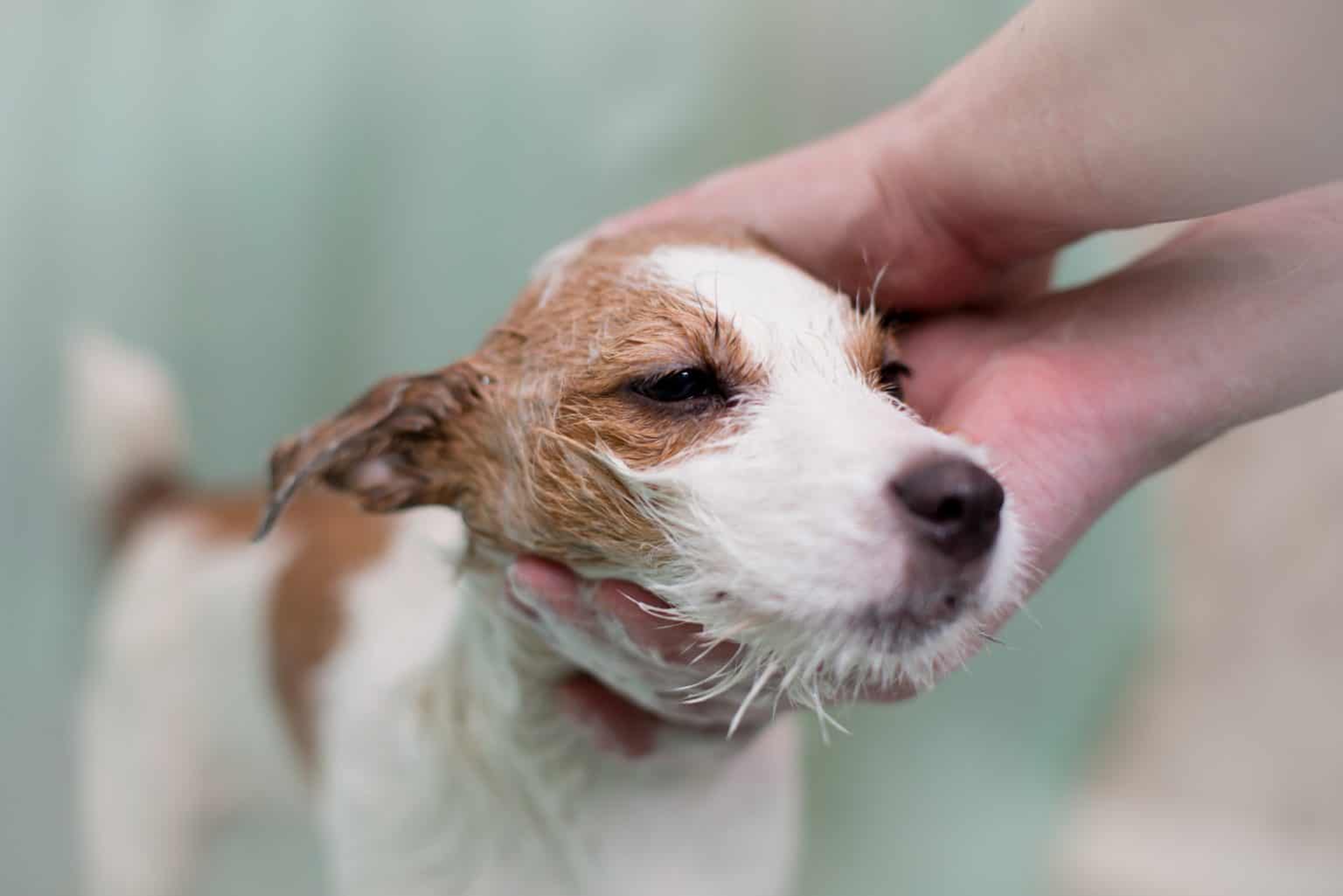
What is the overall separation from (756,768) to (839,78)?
1116 millimetres

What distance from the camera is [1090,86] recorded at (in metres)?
0.70

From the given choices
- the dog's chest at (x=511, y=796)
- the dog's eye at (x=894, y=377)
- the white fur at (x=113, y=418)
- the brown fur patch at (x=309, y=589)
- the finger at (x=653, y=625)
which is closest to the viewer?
the finger at (x=653, y=625)

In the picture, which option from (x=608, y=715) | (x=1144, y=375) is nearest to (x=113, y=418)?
(x=608, y=715)

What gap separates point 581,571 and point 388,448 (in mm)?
220

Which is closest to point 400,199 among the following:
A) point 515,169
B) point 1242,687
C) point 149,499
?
point 515,169

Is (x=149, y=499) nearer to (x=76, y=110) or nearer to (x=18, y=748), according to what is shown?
(x=18, y=748)

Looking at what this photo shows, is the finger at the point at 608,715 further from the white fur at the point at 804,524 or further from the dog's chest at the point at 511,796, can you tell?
the white fur at the point at 804,524

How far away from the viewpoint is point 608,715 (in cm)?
89

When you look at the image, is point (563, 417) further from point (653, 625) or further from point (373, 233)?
point (373, 233)

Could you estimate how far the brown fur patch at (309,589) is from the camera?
123 centimetres

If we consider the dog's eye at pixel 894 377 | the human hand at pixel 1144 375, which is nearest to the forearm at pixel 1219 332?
the human hand at pixel 1144 375

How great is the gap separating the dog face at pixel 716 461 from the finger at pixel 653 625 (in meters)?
0.02

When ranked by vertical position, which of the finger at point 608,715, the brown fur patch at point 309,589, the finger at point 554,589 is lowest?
the brown fur patch at point 309,589

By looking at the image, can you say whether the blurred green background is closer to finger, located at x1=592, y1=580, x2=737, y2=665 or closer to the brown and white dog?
the brown and white dog
